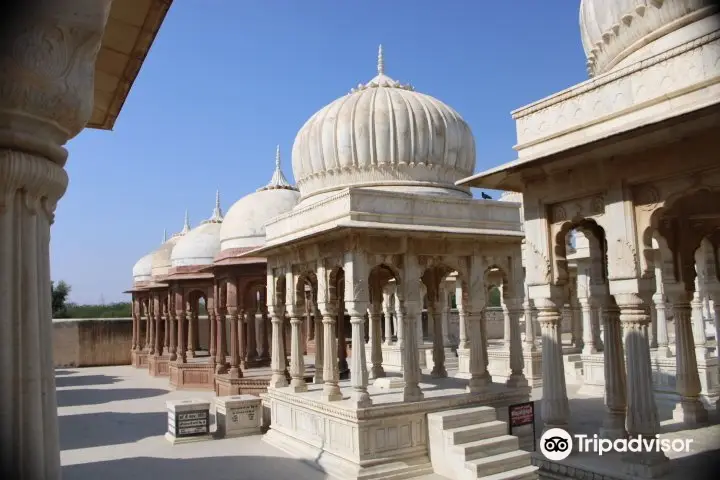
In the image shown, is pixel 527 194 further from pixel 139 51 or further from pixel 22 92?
pixel 22 92

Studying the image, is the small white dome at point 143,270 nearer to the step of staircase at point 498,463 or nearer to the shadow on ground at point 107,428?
the shadow on ground at point 107,428

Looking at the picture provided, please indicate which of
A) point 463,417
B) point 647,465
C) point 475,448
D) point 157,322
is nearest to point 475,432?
point 463,417

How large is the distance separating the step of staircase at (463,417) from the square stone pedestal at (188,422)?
505 centimetres

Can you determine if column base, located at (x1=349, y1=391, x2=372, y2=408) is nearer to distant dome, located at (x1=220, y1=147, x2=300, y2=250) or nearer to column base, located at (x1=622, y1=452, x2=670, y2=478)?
column base, located at (x1=622, y1=452, x2=670, y2=478)

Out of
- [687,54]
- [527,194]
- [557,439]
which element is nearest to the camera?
[687,54]

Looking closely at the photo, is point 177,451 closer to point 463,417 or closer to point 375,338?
point 463,417

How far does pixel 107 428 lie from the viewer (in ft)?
46.8

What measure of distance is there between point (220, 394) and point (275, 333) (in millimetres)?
5266

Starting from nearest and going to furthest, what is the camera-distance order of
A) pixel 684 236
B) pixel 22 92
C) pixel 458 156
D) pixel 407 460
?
1. pixel 22 92
2. pixel 684 236
3. pixel 407 460
4. pixel 458 156

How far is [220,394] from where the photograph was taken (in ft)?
57.6

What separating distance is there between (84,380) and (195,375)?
24.7ft

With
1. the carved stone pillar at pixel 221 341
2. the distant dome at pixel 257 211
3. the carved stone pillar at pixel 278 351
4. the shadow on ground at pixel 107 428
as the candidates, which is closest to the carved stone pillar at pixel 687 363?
the carved stone pillar at pixel 278 351

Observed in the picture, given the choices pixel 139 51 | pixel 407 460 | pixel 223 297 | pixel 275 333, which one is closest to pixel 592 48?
pixel 139 51

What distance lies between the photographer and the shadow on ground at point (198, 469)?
9742 mm
